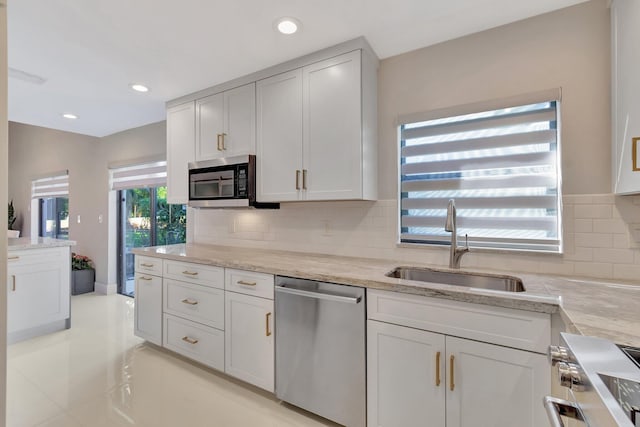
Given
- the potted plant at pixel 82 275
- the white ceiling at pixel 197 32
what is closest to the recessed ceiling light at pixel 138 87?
the white ceiling at pixel 197 32

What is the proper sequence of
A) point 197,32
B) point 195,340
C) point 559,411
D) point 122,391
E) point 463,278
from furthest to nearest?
point 195,340 < point 122,391 < point 197,32 < point 463,278 < point 559,411

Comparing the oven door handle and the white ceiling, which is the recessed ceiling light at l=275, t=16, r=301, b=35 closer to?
the white ceiling

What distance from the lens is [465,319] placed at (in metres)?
1.35

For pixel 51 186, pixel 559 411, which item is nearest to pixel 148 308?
pixel 559 411

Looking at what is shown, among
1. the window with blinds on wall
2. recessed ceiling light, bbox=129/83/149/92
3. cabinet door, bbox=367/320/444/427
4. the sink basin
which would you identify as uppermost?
recessed ceiling light, bbox=129/83/149/92

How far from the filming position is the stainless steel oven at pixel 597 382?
1.63 feet

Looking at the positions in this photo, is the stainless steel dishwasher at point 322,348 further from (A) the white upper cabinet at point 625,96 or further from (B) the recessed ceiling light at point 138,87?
(B) the recessed ceiling light at point 138,87

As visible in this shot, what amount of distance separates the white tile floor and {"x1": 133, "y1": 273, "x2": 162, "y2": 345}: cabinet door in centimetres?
16

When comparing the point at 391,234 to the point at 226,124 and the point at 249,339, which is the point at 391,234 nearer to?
the point at 249,339

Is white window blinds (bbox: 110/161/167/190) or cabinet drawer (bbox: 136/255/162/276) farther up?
white window blinds (bbox: 110/161/167/190)

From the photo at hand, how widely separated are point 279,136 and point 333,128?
0.49 metres

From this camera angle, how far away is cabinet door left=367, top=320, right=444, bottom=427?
55.7 inches

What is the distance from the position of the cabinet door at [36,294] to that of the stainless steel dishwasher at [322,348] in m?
2.79

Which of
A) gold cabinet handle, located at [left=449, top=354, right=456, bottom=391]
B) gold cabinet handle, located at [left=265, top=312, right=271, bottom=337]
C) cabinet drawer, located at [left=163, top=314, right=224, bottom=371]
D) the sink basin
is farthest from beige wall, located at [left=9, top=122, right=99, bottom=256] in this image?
gold cabinet handle, located at [left=449, top=354, right=456, bottom=391]
